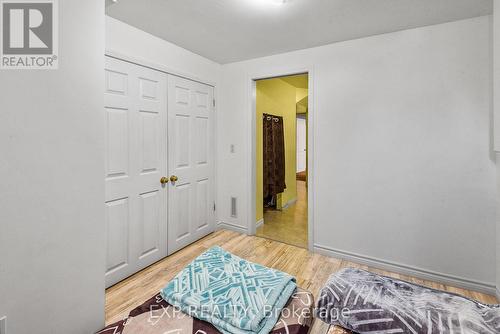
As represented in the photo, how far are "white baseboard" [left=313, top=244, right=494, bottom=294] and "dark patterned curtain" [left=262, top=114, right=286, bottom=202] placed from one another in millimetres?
1635

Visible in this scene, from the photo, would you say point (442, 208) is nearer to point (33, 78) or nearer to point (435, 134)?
point (435, 134)

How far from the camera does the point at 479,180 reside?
2.13 meters

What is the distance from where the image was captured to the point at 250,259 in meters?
2.72

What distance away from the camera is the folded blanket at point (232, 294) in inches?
41.7

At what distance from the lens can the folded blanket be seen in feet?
3.48

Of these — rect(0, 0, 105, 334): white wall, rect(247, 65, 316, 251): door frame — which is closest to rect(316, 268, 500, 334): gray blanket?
rect(0, 0, 105, 334): white wall

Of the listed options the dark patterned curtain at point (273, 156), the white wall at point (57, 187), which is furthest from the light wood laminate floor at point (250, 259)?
the dark patterned curtain at point (273, 156)

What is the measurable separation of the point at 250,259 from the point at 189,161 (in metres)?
1.39

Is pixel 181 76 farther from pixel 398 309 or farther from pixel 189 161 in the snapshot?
pixel 398 309

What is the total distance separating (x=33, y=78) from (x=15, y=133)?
0.89 feet

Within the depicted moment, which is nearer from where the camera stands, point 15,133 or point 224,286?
point 15,133

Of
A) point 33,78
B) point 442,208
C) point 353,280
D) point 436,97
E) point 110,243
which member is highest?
point 436,97

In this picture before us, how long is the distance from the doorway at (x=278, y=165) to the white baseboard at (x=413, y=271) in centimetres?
42

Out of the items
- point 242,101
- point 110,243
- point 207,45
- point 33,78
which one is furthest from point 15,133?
point 242,101
